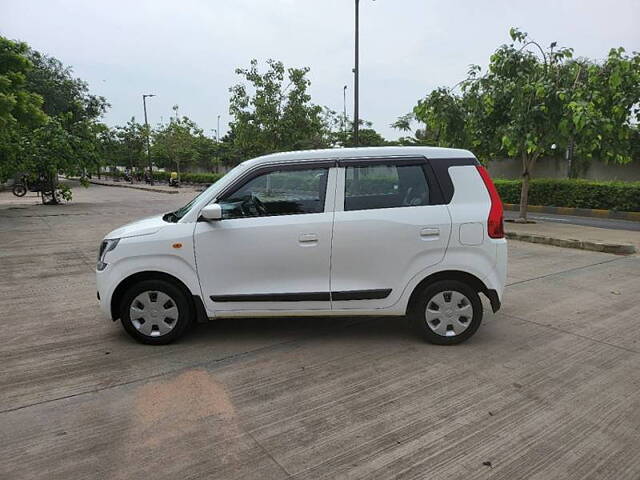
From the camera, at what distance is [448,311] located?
13.5 feet

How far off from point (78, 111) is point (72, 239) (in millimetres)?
32937

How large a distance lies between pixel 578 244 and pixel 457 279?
20.5 feet

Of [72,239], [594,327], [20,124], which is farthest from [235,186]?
[20,124]

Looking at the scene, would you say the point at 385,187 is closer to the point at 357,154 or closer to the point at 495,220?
the point at 357,154

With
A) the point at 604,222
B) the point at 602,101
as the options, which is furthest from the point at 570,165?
the point at 602,101

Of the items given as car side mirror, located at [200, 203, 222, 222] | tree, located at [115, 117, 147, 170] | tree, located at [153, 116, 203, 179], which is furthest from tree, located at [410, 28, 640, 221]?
tree, located at [115, 117, 147, 170]

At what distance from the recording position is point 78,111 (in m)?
38.6

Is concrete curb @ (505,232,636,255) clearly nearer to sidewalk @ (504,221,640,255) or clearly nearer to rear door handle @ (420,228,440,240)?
sidewalk @ (504,221,640,255)

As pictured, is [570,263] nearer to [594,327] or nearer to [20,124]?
[594,327]

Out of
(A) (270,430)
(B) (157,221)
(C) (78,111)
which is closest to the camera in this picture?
(A) (270,430)

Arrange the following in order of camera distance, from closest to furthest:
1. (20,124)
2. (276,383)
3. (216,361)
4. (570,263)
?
(276,383)
(216,361)
(570,263)
(20,124)

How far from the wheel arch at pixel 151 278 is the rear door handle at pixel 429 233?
1973 millimetres

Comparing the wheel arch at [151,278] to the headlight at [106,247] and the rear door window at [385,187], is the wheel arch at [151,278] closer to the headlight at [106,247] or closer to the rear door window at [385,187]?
the headlight at [106,247]

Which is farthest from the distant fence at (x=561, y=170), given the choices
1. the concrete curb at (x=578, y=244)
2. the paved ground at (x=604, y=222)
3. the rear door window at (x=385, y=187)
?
the rear door window at (x=385, y=187)
